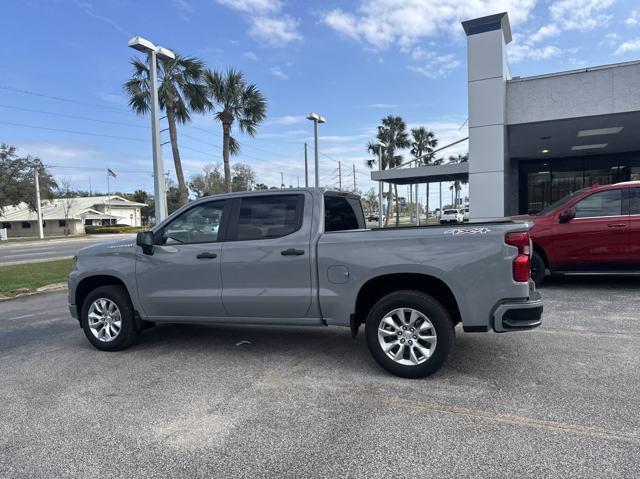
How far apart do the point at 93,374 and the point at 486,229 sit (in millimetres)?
4194

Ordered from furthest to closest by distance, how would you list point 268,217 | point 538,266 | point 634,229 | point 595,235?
point 538,266
point 595,235
point 634,229
point 268,217

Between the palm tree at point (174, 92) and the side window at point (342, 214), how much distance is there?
15.5 meters

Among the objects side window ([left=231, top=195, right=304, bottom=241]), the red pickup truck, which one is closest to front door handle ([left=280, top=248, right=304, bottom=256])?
side window ([left=231, top=195, right=304, bottom=241])

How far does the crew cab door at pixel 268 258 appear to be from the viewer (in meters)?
4.62

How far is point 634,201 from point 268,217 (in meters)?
6.54

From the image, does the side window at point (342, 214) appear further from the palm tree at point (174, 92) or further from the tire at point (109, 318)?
the palm tree at point (174, 92)

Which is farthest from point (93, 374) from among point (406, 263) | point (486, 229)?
point (486, 229)

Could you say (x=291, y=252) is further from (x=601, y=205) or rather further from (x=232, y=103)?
(x=232, y=103)

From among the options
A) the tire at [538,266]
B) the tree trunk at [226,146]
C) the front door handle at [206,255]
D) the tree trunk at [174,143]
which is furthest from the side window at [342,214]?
the tree trunk at [226,146]

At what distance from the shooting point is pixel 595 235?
25.5ft

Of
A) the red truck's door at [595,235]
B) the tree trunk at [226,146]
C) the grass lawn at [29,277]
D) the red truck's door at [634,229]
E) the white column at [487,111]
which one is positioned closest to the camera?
the red truck's door at [634,229]

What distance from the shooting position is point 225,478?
9.16ft

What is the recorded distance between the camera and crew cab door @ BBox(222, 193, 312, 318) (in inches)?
182

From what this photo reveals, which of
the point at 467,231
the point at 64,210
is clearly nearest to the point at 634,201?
the point at 467,231
